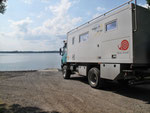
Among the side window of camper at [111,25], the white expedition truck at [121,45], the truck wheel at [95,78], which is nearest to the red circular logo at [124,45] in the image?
the white expedition truck at [121,45]

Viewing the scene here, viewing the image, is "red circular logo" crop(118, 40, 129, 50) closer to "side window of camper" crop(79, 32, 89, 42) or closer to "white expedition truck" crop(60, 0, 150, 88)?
"white expedition truck" crop(60, 0, 150, 88)

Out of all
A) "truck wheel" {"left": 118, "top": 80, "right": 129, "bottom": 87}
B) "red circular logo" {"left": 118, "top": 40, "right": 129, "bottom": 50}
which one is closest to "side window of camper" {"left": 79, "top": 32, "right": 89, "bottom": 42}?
"red circular logo" {"left": 118, "top": 40, "right": 129, "bottom": 50}

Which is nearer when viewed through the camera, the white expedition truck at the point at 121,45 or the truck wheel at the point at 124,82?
the white expedition truck at the point at 121,45

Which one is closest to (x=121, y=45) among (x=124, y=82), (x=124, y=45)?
(x=124, y=45)

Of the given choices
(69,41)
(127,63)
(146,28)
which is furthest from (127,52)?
(69,41)

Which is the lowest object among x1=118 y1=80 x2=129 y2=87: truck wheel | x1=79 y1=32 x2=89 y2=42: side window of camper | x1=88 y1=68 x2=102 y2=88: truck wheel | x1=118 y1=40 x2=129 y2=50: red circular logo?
x1=118 y1=80 x2=129 y2=87: truck wheel

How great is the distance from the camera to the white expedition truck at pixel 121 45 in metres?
5.12

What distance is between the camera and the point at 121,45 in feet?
17.9

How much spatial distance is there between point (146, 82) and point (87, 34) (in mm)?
4311

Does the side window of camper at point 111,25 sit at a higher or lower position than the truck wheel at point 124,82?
higher

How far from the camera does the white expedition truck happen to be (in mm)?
5121

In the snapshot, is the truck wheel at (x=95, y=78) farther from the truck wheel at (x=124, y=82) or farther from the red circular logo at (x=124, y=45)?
the red circular logo at (x=124, y=45)

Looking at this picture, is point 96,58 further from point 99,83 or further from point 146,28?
point 146,28

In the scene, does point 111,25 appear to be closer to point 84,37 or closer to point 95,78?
point 84,37
